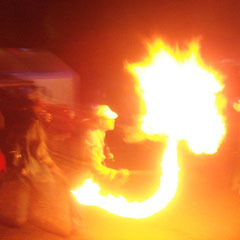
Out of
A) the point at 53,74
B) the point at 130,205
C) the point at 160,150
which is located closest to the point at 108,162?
the point at 160,150

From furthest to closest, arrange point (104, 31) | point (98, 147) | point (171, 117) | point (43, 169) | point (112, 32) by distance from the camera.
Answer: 1. point (104, 31)
2. point (112, 32)
3. point (171, 117)
4. point (98, 147)
5. point (43, 169)

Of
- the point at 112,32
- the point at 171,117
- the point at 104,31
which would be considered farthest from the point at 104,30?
the point at 171,117

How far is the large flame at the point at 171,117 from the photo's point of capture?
5.54 m

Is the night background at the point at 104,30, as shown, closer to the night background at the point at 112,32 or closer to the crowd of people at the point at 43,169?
the night background at the point at 112,32

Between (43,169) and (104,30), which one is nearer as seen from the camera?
(43,169)

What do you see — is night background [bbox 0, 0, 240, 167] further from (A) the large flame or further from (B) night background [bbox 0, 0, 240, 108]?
(A) the large flame

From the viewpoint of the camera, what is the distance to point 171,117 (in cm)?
601

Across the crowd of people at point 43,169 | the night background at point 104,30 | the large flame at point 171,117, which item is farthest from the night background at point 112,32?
the crowd of people at point 43,169

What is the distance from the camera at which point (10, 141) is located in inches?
211

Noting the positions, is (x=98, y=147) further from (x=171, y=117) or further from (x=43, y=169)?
(x=171, y=117)

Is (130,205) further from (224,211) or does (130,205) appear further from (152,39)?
(152,39)

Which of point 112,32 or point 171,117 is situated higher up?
point 112,32

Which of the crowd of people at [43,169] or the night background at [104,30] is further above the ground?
the night background at [104,30]

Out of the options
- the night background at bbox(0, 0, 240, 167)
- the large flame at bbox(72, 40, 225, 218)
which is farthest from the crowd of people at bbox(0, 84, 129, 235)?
the night background at bbox(0, 0, 240, 167)
